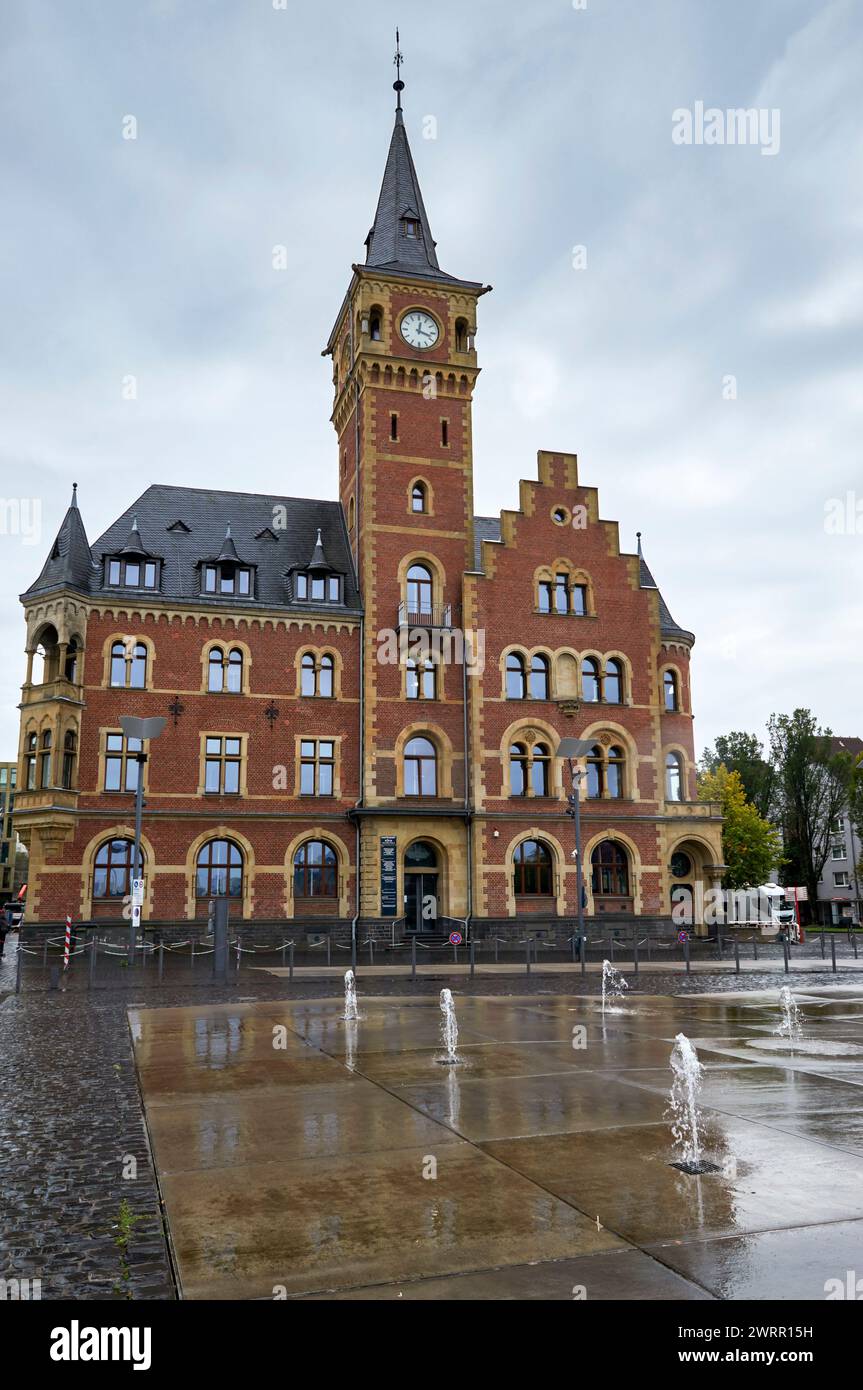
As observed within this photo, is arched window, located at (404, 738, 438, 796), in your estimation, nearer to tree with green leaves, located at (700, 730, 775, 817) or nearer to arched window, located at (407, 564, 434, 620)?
arched window, located at (407, 564, 434, 620)

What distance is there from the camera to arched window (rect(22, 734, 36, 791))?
3566 centimetres

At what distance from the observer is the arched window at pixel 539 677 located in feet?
134

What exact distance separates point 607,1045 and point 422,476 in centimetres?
3181

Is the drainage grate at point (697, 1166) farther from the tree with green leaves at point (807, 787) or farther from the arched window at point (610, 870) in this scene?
the tree with green leaves at point (807, 787)

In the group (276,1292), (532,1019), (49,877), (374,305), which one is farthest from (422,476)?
(276,1292)

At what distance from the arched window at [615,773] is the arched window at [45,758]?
2161cm

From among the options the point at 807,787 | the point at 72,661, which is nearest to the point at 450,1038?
the point at 72,661

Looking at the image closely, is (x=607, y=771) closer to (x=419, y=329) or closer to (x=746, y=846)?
(x=419, y=329)

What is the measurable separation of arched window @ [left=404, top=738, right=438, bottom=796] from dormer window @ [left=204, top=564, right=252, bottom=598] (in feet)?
28.9

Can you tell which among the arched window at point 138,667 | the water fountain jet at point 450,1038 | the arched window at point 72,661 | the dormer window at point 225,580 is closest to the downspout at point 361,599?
the dormer window at point 225,580

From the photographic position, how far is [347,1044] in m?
13.0

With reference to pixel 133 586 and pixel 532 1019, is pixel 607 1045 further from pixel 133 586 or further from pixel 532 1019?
pixel 133 586

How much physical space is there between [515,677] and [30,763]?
18.6 meters
